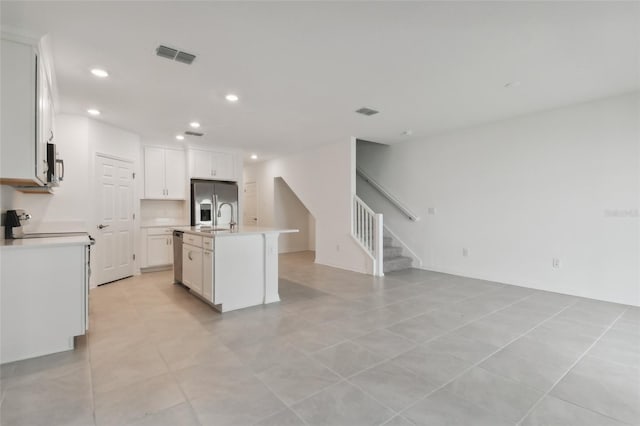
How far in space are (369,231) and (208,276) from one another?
122 inches

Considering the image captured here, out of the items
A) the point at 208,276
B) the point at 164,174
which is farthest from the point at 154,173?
the point at 208,276

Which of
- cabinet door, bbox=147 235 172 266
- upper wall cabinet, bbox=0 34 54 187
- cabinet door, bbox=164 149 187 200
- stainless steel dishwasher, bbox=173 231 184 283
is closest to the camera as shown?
upper wall cabinet, bbox=0 34 54 187

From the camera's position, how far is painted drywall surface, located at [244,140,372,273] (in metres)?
5.76

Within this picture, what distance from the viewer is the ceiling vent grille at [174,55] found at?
255cm

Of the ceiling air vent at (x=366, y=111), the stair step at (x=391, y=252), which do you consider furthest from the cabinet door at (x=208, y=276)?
the stair step at (x=391, y=252)

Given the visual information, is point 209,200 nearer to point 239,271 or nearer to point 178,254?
point 178,254

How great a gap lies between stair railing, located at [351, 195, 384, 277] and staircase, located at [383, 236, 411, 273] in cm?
30

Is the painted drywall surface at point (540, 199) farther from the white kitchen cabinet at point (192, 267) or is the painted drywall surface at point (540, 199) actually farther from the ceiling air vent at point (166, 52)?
the ceiling air vent at point (166, 52)

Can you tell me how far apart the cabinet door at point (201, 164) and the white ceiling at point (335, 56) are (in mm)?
1741

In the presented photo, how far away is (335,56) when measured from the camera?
8.79 feet

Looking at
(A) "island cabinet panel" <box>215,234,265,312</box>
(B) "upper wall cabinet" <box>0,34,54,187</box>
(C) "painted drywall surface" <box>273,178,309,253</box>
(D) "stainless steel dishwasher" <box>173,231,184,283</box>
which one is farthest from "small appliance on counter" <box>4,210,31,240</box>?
(C) "painted drywall surface" <box>273,178,309,253</box>

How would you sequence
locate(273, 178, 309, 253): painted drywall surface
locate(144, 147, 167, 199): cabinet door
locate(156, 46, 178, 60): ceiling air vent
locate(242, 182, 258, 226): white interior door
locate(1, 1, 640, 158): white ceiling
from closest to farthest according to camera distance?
1. locate(1, 1, 640, 158): white ceiling
2. locate(156, 46, 178, 60): ceiling air vent
3. locate(144, 147, 167, 199): cabinet door
4. locate(273, 178, 309, 253): painted drywall surface
5. locate(242, 182, 258, 226): white interior door

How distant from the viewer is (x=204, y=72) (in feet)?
9.76

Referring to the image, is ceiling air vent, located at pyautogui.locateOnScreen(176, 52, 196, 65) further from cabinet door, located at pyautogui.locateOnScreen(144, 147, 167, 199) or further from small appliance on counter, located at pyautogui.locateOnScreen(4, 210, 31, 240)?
cabinet door, located at pyautogui.locateOnScreen(144, 147, 167, 199)
